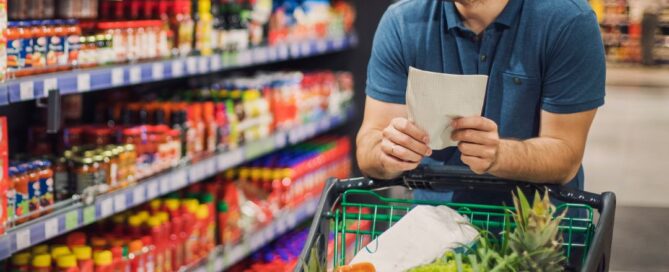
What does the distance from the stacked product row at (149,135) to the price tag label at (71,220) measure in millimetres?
68

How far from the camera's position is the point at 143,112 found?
391 cm

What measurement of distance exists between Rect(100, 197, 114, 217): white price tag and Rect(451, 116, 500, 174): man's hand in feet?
5.18

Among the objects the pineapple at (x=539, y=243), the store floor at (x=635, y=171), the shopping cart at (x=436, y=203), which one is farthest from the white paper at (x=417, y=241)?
the store floor at (x=635, y=171)

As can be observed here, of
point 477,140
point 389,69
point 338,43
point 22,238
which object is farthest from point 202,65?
point 477,140

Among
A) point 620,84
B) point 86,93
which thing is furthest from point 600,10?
point 86,93

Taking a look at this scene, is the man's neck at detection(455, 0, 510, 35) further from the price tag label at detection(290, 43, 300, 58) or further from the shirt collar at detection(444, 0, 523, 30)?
the price tag label at detection(290, 43, 300, 58)

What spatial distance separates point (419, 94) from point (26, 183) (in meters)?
1.56

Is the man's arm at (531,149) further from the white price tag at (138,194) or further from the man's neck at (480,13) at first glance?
the white price tag at (138,194)

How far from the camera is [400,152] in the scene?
197cm

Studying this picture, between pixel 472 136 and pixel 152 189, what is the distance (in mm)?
1909

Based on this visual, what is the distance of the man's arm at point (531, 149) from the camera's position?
6.21ft

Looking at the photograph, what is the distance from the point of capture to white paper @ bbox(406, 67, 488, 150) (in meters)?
1.73

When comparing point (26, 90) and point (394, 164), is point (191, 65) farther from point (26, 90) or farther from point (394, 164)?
point (394, 164)

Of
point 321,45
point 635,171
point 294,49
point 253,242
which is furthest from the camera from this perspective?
point 635,171
